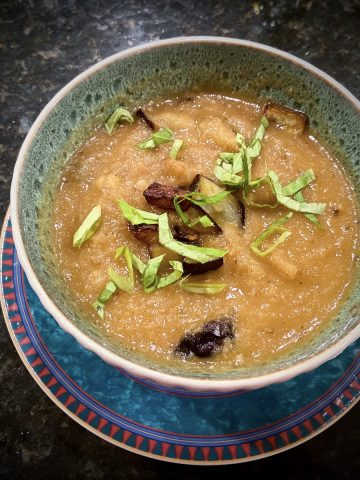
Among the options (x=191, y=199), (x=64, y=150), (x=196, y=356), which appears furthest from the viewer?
(x=64, y=150)

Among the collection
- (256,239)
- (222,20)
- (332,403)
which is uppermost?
(222,20)

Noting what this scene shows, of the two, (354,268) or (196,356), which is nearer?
(196,356)

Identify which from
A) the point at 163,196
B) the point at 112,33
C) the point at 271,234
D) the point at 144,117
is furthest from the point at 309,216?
the point at 112,33

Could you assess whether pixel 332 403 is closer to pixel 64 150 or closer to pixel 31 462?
pixel 31 462

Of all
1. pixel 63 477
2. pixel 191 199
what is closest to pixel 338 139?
pixel 191 199

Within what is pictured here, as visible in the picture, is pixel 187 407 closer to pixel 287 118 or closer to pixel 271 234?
pixel 271 234

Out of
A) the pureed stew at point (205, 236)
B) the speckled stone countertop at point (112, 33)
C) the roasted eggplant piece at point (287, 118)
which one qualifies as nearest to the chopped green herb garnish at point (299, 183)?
the pureed stew at point (205, 236)

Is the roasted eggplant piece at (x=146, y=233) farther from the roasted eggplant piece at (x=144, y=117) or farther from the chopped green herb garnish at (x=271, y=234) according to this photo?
the roasted eggplant piece at (x=144, y=117)
